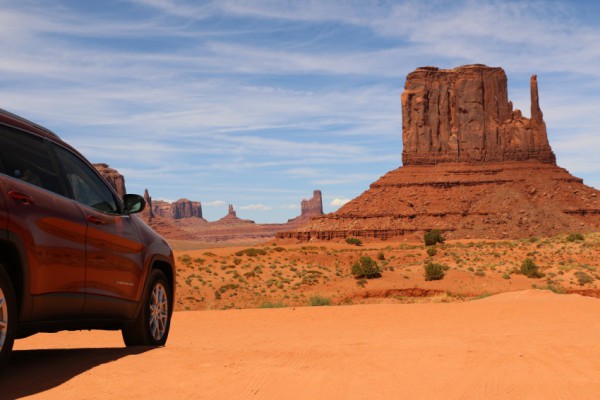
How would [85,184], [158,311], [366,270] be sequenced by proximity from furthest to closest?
[366,270] < [158,311] < [85,184]

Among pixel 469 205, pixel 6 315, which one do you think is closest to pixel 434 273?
pixel 6 315

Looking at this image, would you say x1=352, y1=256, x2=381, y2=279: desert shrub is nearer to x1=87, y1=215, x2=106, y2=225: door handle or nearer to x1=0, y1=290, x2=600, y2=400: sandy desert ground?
x1=0, y1=290, x2=600, y2=400: sandy desert ground

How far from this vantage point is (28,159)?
631 cm

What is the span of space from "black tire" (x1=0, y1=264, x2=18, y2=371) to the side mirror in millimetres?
2357

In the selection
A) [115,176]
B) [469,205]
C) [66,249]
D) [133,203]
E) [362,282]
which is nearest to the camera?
[66,249]

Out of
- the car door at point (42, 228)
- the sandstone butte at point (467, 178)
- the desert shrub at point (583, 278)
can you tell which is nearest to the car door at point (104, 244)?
the car door at point (42, 228)

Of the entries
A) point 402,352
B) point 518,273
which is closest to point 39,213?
point 402,352

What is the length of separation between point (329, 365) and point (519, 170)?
11881 centimetres

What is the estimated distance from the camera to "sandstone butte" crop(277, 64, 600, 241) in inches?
4161

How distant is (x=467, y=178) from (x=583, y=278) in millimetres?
81656

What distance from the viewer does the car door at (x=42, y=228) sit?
5.62 metres

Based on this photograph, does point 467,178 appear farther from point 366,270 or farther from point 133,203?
point 133,203

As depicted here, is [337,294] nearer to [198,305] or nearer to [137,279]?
[198,305]

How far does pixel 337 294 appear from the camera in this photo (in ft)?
129
